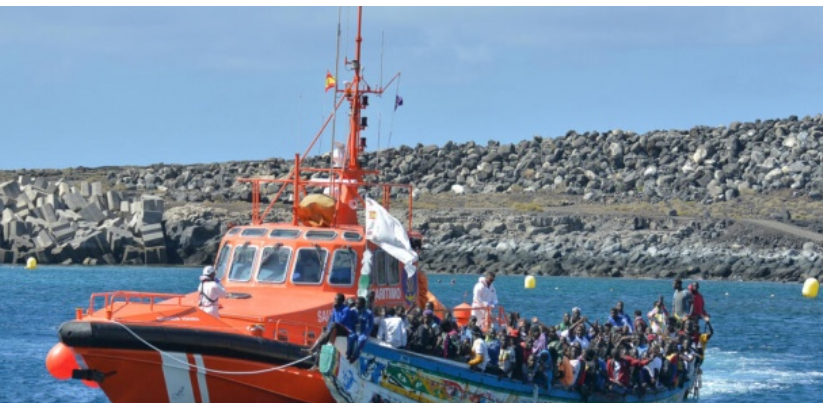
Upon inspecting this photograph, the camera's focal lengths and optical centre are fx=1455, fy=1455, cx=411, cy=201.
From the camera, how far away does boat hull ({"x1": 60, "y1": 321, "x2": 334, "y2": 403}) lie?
17578mm

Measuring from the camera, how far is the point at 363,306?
1809 cm

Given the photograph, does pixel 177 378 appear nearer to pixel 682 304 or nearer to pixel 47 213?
pixel 682 304

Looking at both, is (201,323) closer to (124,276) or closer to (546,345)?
(546,345)

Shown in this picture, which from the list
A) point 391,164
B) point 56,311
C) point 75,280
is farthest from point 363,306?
point 391,164

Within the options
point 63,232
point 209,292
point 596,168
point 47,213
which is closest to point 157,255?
point 63,232

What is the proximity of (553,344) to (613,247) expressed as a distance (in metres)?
60.4

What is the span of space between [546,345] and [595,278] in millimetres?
55817

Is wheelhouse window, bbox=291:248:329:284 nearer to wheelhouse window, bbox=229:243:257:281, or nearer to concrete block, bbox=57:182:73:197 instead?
wheelhouse window, bbox=229:243:257:281

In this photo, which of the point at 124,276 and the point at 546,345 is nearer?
the point at 546,345

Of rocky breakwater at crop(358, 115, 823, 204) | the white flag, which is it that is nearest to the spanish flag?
the white flag

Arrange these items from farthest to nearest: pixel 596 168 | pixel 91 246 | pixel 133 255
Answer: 1. pixel 596 168
2. pixel 91 246
3. pixel 133 255

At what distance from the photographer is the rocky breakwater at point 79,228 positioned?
77750 millimetres

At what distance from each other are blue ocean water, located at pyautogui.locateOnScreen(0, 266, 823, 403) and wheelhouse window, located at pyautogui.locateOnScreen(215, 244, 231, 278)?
18.9 ft

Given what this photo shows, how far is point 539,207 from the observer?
93000 mm
